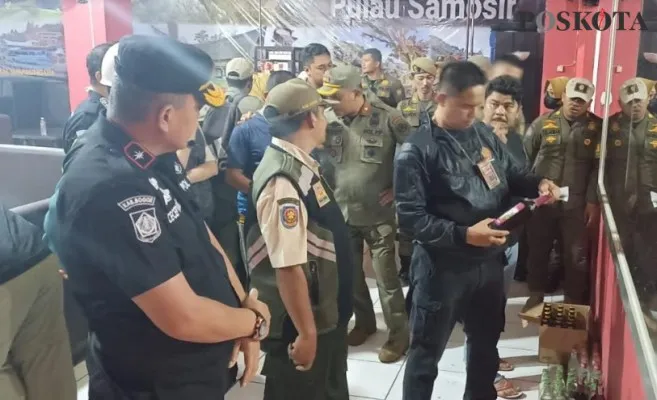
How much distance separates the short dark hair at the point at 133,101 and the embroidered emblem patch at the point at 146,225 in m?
0.20

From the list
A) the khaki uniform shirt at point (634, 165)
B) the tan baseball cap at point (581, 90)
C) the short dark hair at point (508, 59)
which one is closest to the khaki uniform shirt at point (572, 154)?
the tan baseball cap at point (581, 90)

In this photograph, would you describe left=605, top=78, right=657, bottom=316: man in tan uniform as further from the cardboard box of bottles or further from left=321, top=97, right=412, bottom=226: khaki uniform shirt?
left=321, top=97, right=412, bottom=226: khaki uniform shirt

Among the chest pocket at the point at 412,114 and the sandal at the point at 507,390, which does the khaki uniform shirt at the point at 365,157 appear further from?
the chest pocket at the point at 412,114

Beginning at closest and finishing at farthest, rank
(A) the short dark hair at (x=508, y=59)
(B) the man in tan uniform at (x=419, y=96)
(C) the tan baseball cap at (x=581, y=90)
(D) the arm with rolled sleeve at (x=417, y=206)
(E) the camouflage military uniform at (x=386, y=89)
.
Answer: (D) the arm with rolled sleeve at (x=417, y=206) < (C) the tan baseball cap at (x=581, y=90) < (B) the man in tan uniform at (x=419, y=96) < (E) the camouflage military uniform at (x=386, y=89) < (A) the short dark hair at (x=508, y=59)

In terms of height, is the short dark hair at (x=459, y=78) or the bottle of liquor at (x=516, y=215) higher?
the short dark hair at (x=459, y=78)

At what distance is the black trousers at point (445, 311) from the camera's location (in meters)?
2.05

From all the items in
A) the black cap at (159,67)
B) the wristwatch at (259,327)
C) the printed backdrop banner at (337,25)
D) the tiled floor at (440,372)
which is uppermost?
the printed backdrop banner at (337,25)

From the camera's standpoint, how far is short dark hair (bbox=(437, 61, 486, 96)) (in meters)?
1.99

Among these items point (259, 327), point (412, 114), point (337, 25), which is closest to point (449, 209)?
point (259, 327)

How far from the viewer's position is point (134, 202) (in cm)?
113

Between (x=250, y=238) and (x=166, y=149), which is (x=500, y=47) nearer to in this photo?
(x=250, y=238)

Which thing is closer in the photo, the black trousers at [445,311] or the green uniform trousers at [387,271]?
the black trousers at [445,311]

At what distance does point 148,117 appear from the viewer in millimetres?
1211

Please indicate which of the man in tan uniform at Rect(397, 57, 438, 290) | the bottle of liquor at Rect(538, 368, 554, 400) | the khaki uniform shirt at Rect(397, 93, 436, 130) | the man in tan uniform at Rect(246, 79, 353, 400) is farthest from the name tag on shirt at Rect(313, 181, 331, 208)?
the khaki uniform shirt at Rect(397, 93, 436, 130)
